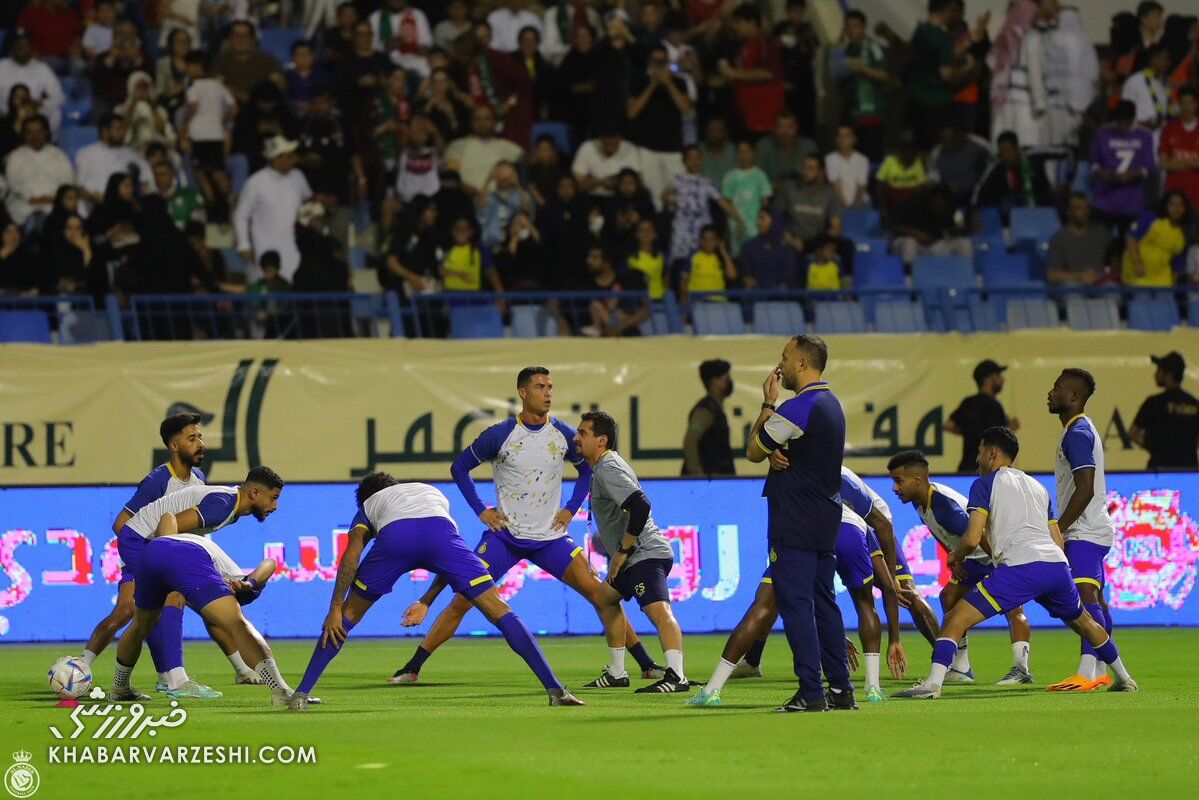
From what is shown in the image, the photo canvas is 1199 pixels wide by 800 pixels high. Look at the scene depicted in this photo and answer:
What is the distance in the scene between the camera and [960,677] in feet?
45.5

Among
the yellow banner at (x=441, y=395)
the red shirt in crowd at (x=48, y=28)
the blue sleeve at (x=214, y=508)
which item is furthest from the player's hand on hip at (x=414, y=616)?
the red shirt in crowd at (x=48, y=28)

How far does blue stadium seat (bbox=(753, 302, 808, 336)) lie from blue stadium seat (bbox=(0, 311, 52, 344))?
809cm

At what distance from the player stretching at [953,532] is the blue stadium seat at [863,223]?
10.0m

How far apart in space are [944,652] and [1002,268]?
38.8 feet

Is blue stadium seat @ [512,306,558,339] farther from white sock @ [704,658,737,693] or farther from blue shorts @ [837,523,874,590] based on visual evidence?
white sock @ [704,658,737,693]

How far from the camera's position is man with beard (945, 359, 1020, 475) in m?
19.6

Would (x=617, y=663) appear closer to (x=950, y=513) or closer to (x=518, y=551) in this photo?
(x=518, y=551)

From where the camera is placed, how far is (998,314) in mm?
22016

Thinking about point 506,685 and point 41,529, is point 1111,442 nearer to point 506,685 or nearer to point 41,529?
point 506,685

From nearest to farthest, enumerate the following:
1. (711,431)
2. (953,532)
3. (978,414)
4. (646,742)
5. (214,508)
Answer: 1. (646,742)
2. (214,508)
3. (953,532)
4. (711,431)
5. (978,414)

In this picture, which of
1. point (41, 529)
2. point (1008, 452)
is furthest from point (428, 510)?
point (41, 529)

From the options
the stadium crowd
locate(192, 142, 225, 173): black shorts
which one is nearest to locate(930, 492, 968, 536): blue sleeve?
the stadium crowd

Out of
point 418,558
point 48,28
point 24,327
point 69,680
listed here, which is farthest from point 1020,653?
point 48,28

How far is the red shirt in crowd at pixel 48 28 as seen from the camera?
24031 millimetres
